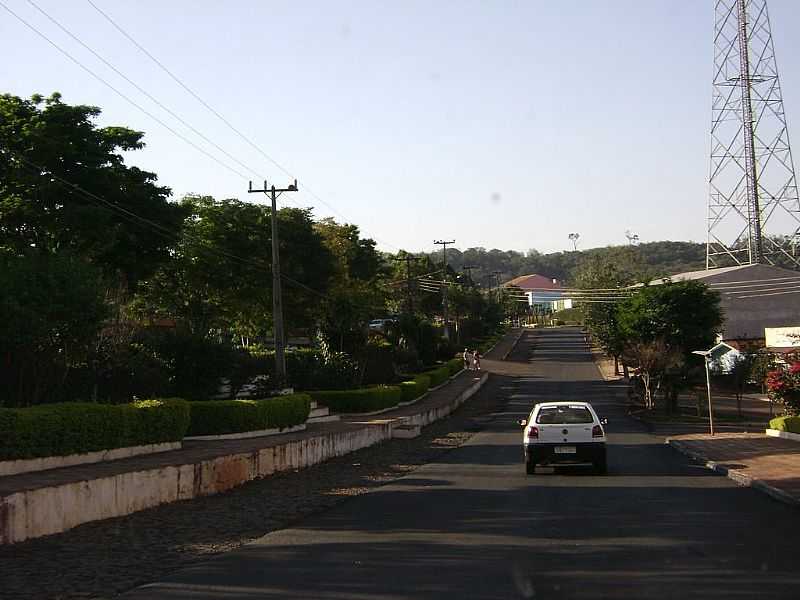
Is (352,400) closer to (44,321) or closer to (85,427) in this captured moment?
(44,321)

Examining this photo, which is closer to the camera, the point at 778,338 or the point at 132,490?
the point at 132,490

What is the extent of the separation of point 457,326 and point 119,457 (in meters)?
90.3

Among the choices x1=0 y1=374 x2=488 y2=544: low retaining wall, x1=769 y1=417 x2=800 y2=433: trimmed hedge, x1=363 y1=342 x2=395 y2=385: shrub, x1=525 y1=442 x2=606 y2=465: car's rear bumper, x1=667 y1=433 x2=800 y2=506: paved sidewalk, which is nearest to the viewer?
x1=0 y1=374 x2=488 y2=544: low retaining wall

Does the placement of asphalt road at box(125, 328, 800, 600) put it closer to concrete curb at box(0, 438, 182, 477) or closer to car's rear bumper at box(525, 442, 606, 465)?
car's rear bumper at box(525, 442, 606, 465)

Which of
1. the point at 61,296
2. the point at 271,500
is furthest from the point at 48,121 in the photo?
the point at 271,500

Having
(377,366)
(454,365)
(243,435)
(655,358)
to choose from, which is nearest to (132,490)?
(243,435)

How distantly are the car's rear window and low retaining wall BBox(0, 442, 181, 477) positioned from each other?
320 inches

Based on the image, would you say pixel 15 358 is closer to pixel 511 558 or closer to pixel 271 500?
pixel 271 500

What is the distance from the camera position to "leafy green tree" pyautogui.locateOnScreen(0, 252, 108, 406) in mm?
19750

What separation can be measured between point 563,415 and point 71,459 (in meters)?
10.6

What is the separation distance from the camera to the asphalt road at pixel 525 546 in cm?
847

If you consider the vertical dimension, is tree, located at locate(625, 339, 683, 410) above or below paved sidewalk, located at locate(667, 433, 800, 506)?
above

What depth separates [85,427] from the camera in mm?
16172

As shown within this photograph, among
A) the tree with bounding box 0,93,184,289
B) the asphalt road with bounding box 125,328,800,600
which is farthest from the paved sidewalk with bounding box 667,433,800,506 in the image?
the tree with bounding box 0,93,184,289
